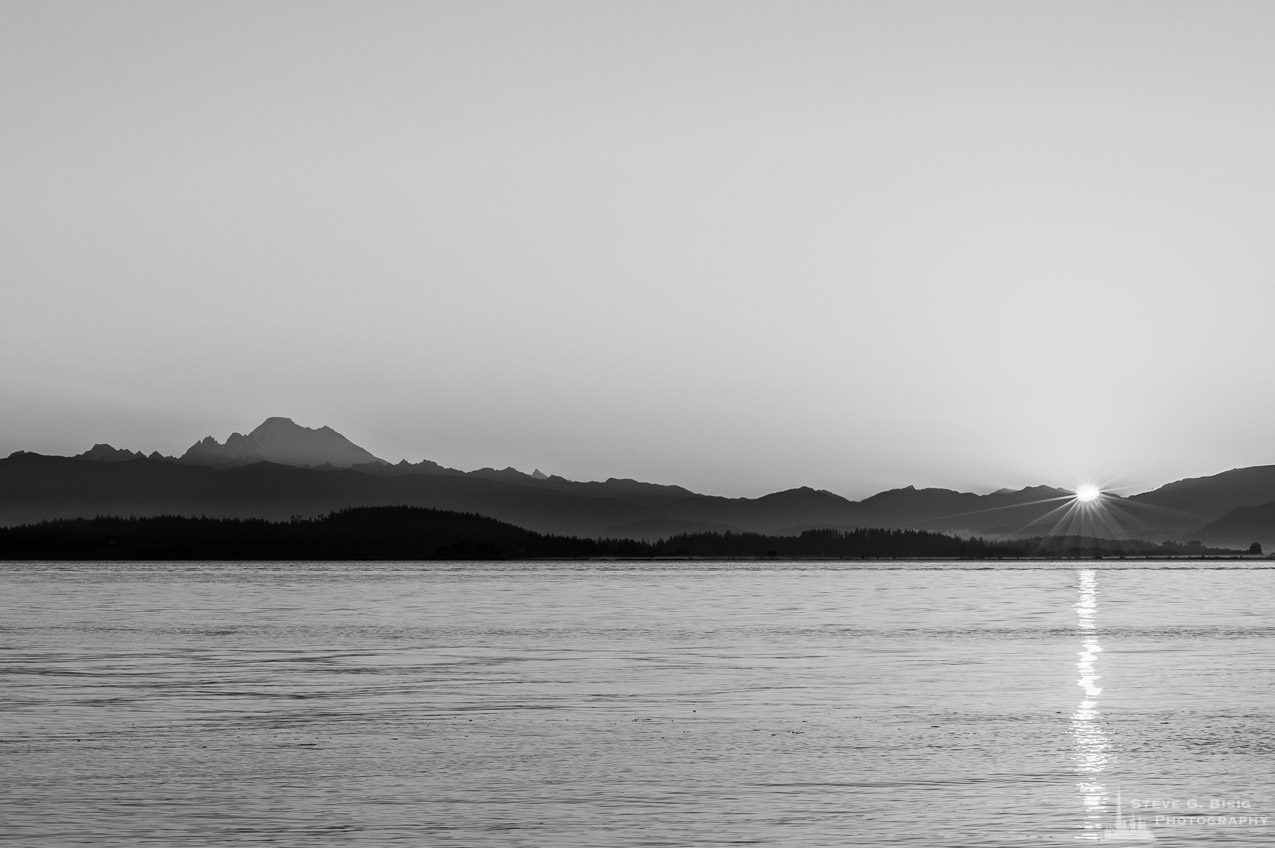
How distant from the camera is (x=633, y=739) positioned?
33562mm

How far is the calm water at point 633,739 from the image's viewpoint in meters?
24.2

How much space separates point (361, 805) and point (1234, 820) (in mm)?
13624

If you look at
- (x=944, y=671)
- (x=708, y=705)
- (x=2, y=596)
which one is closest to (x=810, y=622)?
(x=944, y=671)

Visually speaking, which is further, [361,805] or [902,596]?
[902,596]

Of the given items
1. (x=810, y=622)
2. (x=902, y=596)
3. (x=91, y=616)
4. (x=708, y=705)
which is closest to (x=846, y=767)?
(x=708, y=705)

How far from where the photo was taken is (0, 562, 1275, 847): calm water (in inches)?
953

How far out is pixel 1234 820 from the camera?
24.1m

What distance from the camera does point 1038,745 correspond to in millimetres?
32562

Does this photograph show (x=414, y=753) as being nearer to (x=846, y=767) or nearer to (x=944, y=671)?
(x=846, y=767)

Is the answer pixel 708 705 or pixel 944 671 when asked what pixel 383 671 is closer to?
pixel 708 705

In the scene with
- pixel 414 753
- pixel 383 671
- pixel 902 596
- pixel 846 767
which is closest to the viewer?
pixel 846 767

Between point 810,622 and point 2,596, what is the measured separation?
76.4 meters

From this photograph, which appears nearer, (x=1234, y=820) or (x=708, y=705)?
(x=1234, y=820)

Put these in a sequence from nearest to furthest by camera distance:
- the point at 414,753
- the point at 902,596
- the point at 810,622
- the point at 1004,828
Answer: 1. the point at 1004,828
2. the point at 414,753
3. the point at 810,622
4. the point at 902,596
